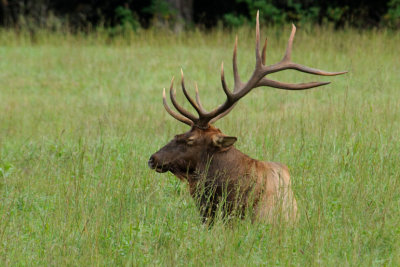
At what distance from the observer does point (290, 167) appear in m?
6.44

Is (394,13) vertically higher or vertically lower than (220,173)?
higher

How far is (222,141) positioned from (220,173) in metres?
0.25

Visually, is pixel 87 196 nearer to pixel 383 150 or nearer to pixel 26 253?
pixel 26 253

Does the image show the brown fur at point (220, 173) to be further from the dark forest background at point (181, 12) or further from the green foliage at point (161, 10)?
the green foliage at point (161, 10)

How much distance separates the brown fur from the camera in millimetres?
5395

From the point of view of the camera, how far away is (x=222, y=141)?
561 cm

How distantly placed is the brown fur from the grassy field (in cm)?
18

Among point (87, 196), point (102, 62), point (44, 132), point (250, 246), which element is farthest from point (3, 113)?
point (250, 246)

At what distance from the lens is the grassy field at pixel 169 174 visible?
4.61 m

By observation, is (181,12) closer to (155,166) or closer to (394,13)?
(394,13)

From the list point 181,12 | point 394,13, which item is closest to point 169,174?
point 394,13

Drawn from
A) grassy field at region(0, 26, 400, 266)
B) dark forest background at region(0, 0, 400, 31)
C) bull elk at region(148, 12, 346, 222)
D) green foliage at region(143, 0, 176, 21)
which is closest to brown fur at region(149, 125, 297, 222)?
bull elk at region(148, 12, 346, 222)

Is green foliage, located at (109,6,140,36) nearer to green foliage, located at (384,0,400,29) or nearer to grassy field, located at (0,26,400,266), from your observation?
grassy field, located at (0,26,400,266)

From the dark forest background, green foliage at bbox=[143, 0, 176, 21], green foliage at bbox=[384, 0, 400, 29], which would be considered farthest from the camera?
green foliage at bbox=[143, 0, 176, 21]
